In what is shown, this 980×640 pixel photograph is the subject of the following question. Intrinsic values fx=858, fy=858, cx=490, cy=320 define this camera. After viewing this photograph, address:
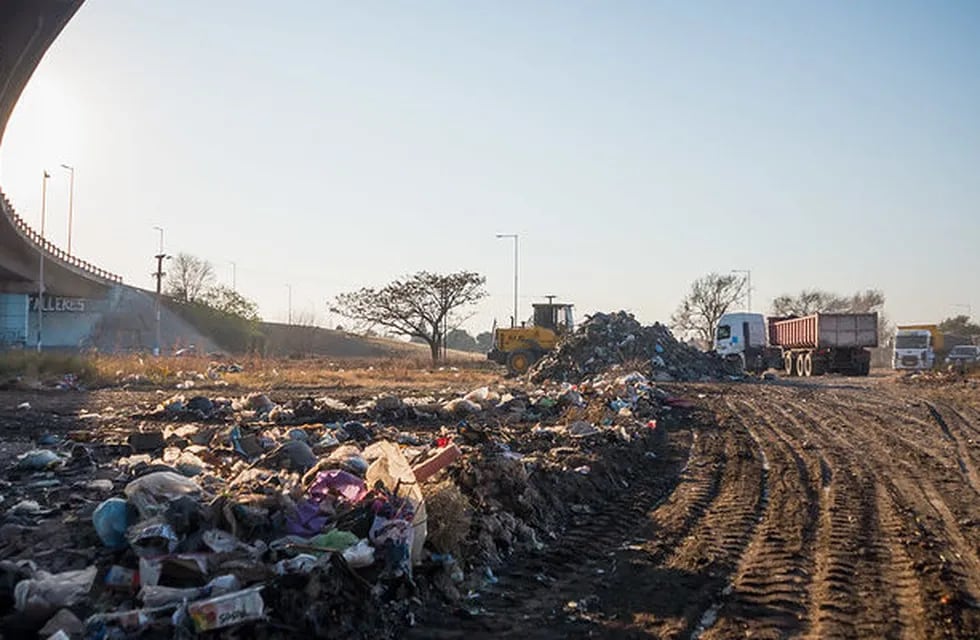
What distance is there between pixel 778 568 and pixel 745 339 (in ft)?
127

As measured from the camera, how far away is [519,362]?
36.2 m

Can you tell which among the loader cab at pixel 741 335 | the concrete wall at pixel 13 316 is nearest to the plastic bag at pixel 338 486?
the loader cab at pixel 741 335

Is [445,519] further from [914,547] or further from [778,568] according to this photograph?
[914,547]

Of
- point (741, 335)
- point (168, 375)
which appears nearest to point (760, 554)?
point (168, 375)

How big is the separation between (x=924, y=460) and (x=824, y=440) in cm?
233

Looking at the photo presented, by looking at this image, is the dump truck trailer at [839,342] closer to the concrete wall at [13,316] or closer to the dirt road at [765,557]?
the dirt road at [765,557]

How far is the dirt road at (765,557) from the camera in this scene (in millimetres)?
5285

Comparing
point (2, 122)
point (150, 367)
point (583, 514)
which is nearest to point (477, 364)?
point (150, 367)

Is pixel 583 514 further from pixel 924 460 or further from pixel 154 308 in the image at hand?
pixel 154 308

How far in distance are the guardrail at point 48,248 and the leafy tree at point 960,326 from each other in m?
76.3

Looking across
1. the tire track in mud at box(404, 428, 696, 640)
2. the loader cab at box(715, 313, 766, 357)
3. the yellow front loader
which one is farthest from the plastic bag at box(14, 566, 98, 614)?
the loader cab at box(715, 313, 766, 357)

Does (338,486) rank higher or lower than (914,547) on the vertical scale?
higher

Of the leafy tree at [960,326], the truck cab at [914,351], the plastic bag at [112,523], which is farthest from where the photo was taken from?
the leafy tree at [960,326]

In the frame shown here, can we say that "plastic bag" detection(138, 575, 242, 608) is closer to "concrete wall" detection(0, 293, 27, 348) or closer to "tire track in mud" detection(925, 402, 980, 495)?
"tire track in mud" detection(925, 402, 980, 495)
